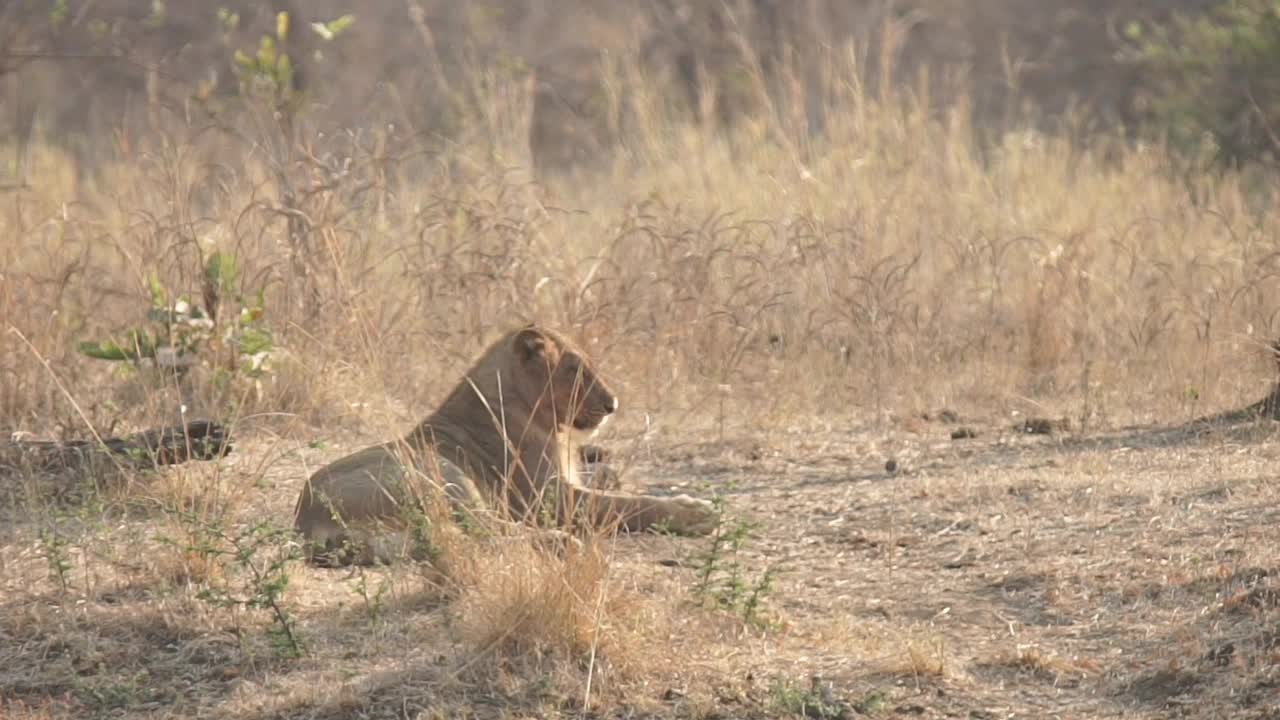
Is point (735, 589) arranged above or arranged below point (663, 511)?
above

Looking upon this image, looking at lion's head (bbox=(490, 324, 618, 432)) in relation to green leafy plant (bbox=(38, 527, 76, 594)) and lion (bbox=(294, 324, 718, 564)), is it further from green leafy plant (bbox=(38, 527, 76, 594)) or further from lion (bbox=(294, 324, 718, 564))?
green leafy plant (bbox=(38, 527, 76, 594))

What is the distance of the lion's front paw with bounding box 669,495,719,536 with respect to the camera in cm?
630

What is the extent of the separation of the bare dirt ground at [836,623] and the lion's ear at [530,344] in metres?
0.81

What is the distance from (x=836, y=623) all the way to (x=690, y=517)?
3.52 feet

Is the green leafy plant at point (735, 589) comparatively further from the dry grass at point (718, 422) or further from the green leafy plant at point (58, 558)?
the green leafy plant at point (58, 558)

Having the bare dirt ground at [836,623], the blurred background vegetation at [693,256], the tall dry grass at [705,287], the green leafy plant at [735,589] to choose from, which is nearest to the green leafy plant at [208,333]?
the blurred background vegetation at [693,256]

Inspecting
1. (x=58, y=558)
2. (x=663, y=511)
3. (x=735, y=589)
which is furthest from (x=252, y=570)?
(x=663, y=511)

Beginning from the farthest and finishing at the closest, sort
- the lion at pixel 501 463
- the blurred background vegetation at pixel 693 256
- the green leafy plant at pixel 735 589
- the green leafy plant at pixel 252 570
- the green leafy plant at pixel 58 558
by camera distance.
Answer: the blurred background vegetation at pixel 693 256 < the lion at pixel 501 463 < the green leafy plant at pixel 58 558 < the green leafy plant at pixel 735 589 < the green leafy plant at pixel 252 570

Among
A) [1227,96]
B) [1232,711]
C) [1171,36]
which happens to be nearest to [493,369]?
[1232,711]

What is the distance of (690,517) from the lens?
6.32 meters

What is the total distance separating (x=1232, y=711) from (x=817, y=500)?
2365 millimetres

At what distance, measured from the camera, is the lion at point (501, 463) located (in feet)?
19.5

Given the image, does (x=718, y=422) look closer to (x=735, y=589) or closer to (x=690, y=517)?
(x=690, y=517)

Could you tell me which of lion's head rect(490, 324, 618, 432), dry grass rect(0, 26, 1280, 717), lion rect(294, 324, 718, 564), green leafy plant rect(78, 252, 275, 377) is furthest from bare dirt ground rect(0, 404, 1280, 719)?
green leafy plant rect(78, 252, 275, 377)
